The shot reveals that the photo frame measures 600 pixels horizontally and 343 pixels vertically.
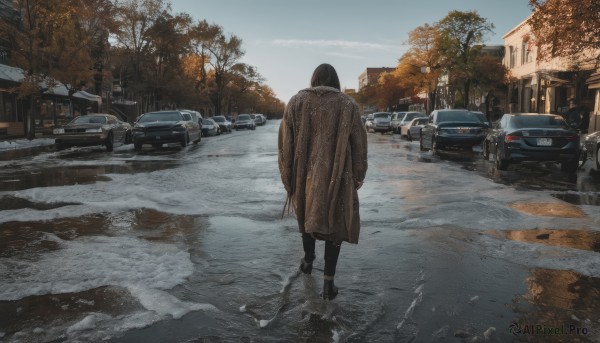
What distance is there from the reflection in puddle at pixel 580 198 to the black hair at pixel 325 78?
20.2 feet

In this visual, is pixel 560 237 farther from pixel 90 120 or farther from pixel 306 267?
pixel 90 120

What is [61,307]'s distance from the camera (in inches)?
155

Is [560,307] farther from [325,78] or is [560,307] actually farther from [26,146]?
[26,146]

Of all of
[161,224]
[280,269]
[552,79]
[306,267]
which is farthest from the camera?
[552,79]

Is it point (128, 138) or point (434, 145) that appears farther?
point (128, 138)

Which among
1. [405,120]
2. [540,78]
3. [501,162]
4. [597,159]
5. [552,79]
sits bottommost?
[501,162]

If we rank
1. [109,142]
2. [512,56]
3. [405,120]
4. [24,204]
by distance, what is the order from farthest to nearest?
[512,56], [405,120], [109,142], [24,204]

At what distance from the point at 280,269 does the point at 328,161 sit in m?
1.40

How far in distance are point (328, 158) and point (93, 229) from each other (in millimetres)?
3876

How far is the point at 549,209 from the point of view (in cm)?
801

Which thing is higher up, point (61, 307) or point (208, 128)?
point (208, 128)

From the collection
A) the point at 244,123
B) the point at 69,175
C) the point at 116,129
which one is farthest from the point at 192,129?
the point at 244,123

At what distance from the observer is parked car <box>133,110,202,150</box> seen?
21.2 meters

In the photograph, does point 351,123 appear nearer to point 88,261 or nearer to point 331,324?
point 331,324
